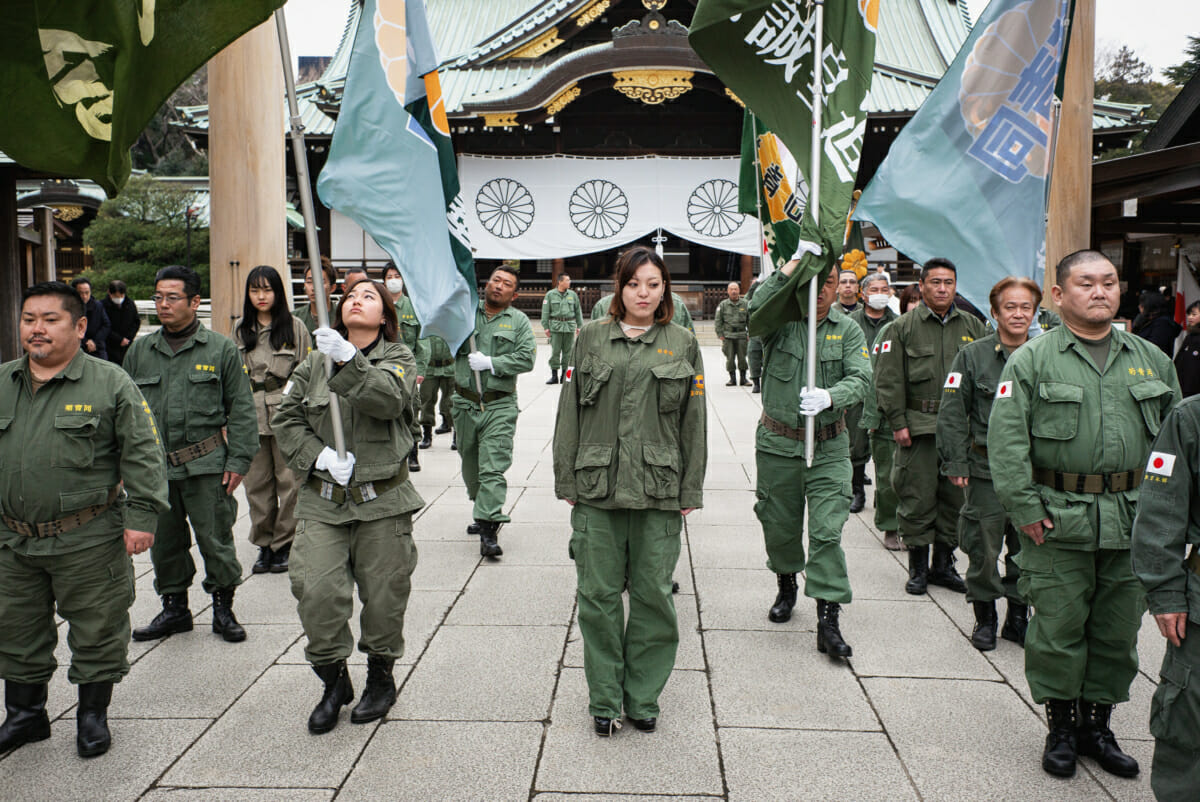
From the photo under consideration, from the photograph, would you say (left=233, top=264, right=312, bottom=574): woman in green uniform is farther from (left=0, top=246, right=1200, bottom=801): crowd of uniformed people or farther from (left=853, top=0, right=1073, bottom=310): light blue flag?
(left=853, top=0, right=1073, bottom=310): light blue flag

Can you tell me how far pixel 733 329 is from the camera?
1498 cm

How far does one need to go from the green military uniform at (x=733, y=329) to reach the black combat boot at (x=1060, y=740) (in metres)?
11.1

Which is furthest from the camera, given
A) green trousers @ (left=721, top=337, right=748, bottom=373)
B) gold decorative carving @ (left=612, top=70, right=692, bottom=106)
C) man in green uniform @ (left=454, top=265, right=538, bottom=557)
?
gold decorative carving @ (left=612, top=70, right=692, bottom=106)

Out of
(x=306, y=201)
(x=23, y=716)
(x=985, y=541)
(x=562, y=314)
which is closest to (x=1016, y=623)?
(x=985, y=541)

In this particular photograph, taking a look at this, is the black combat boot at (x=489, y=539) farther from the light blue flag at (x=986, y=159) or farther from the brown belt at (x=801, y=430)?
the light blue flag at (x=986, y=159)

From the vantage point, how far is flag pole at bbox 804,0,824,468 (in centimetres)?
411

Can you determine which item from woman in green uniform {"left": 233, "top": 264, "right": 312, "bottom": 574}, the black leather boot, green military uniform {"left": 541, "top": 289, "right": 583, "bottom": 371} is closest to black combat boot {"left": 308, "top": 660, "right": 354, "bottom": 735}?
A: woman in green uniform {"left": 233, "top": 264, "right": 312, "bottom": 574}

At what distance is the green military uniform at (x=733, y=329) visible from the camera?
1462 centimetres

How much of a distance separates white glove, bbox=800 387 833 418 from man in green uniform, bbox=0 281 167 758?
2825mm

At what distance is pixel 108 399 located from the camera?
11.2 ft

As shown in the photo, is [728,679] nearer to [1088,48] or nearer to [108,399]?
[108,399]

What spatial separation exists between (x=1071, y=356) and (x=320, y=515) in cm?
294

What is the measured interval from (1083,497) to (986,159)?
1826mm

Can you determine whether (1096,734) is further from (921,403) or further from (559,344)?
(559,344)
